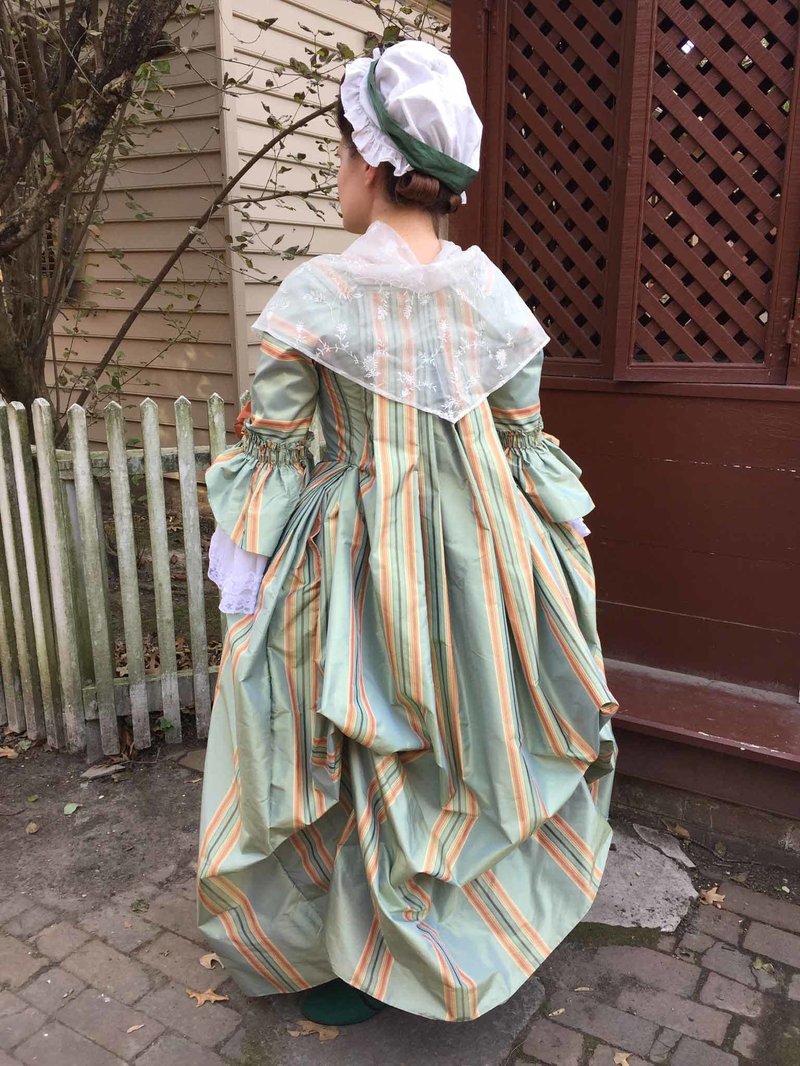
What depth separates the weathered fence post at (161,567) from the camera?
3.03 m

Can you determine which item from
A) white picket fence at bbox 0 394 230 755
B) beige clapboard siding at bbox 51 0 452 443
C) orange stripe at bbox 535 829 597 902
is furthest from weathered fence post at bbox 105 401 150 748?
beige clapboard siding at bbox 51 0 452 443

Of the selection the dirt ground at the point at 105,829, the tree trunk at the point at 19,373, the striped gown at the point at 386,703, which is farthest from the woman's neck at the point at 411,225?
the tree trunk at the point at 19,373

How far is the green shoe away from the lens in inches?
81.2

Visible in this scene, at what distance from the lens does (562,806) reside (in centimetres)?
204

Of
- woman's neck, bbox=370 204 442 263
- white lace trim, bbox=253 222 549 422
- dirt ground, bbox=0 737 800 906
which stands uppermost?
woman's neck, bbox=370 204 442 263

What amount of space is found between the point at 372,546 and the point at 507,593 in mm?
309

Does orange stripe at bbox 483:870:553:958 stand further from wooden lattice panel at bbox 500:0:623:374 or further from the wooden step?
wooden lattice panel at bbox 500:0:623:374

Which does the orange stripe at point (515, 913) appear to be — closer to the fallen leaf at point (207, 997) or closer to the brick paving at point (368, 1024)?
the brick paving at point (368, 1024)

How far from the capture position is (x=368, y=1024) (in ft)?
6.81

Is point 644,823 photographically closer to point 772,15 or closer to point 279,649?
point 279,649

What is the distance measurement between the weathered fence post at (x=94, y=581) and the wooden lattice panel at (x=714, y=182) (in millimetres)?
1801

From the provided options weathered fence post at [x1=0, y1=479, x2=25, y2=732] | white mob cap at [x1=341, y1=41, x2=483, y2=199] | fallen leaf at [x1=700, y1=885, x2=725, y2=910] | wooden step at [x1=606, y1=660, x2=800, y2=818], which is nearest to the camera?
white mob cap at [x1=341, y1=41, x2=483, y2=199]

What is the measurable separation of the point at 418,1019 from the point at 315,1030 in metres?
0.24

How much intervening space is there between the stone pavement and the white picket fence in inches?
34.4
